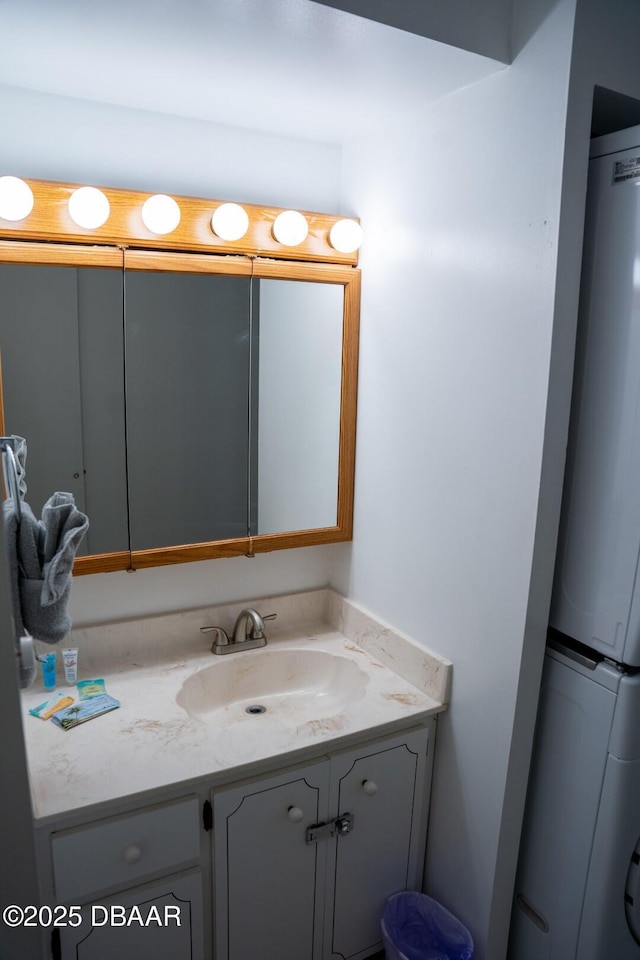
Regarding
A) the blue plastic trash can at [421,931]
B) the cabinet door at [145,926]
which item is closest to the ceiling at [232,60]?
the cabinet door at [145,926]

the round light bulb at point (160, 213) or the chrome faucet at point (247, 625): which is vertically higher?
the round light bulb at point (160, 213)

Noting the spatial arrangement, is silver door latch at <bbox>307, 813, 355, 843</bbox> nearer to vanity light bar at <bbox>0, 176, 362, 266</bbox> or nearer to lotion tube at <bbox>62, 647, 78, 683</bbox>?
lotion tube at <bbox>62, 647, 78, 683</bbox>

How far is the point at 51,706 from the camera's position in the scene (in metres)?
1.60

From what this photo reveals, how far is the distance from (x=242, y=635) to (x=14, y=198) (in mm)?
1244

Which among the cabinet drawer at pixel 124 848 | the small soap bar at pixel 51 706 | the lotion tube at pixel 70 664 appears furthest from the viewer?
the lotion tube at pixel 70 664

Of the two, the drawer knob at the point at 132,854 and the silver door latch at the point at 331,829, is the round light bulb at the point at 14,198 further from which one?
the silver door latch at the point at 331,829

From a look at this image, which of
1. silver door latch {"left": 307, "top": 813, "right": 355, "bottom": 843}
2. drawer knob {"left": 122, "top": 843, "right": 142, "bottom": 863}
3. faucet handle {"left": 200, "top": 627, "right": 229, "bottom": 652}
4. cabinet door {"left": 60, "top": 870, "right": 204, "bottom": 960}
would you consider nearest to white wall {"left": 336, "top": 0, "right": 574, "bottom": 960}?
silver door latch {"left": 307, "top": 813, "right": 355, "bottom": 843}

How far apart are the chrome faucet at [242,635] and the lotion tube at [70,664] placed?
0.36m

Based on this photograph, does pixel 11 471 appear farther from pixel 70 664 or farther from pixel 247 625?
pixel 247 625

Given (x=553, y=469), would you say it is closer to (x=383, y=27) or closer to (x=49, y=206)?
(x=383, y=27)

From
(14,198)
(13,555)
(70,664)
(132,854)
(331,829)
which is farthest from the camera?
(70,664)

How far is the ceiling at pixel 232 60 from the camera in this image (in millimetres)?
1200

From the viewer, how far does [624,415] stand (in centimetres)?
136

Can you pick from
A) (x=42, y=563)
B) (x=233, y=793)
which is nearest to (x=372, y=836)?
(x=233, y=793)
